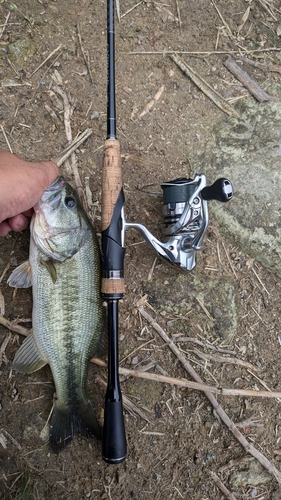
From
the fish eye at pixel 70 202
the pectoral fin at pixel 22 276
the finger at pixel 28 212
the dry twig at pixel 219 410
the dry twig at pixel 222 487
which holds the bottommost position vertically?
the dry twig at pixel 222 487

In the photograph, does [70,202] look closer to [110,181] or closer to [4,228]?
[110,181]

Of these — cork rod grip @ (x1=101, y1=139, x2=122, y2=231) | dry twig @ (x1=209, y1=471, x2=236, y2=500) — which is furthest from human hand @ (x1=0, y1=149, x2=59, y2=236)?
dry twig @ (x1=209, y1=471, x2=236, y2=500)

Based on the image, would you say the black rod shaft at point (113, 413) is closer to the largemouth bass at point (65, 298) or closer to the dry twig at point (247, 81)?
the largemouth bass at point (65, 298)

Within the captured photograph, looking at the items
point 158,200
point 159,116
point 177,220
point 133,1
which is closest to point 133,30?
point 133,1

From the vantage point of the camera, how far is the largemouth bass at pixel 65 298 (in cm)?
292

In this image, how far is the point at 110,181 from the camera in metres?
2.87

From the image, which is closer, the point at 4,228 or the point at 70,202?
the point at 70,202

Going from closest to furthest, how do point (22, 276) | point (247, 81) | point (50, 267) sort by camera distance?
point (50, 267) → point (22, 276) → point (247, 81)

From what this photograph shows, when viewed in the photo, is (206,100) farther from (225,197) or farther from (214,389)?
(214,389)

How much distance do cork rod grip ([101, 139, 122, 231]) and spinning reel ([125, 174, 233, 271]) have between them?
0.15 m

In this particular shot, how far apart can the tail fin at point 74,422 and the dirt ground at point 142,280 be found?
0.54 feet

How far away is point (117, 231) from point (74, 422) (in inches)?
53.2

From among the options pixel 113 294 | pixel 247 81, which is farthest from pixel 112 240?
pixel 247 81

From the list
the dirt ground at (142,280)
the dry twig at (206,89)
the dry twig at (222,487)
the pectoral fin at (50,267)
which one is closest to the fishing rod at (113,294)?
the pectoral fin at (50,267)
